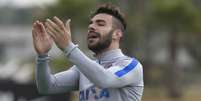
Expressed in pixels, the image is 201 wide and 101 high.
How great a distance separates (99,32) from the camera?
5.13 meters

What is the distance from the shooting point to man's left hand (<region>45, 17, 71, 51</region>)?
4.85 metres

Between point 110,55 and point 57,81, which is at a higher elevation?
point 110,55

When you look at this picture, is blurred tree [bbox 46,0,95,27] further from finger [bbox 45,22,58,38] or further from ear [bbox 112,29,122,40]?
finger [bbox 45,22,58,38]

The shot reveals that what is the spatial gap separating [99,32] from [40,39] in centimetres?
40

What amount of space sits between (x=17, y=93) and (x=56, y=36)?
9377mm

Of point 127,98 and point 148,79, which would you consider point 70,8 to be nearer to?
point 148,79

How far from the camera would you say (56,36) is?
486 cm

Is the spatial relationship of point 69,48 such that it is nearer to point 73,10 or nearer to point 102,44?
point 102,44

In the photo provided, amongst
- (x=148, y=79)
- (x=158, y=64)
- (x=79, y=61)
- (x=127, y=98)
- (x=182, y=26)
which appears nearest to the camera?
(x=79, y=61)

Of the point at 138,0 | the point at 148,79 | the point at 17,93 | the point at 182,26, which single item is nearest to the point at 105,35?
the point at 17,93

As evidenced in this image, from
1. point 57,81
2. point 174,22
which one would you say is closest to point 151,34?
point 174,22

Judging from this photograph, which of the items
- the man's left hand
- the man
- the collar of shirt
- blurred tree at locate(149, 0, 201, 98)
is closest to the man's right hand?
the man

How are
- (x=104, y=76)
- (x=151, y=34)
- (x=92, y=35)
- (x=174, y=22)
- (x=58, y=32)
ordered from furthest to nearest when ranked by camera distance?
1. (x=151, y=34)
2. (x=174, y=22)
3. (x=92, y=35)
4. (x=104, y=76)
5. (x=58, y=32)

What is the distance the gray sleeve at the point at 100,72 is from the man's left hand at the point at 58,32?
0.04 meters
